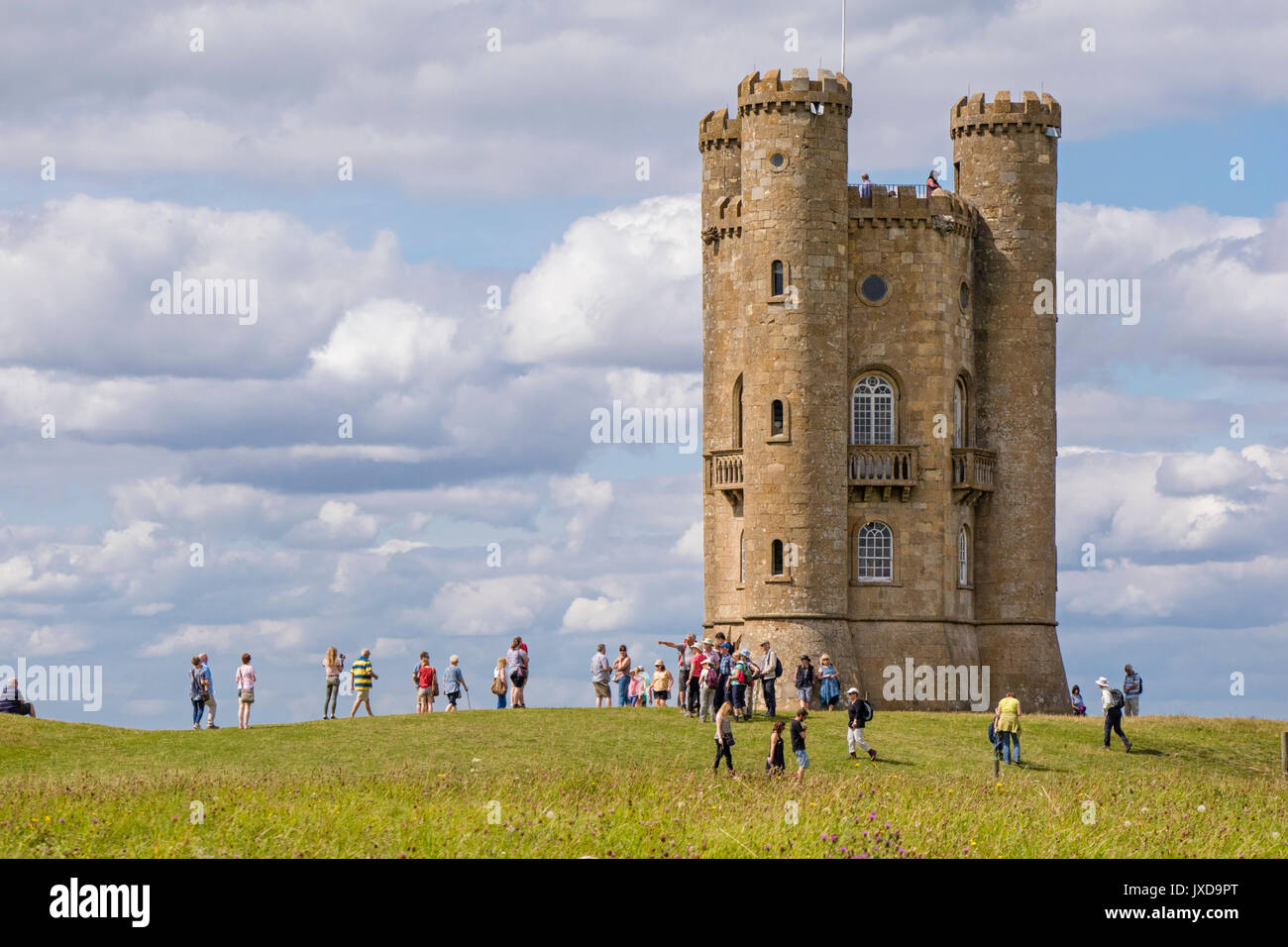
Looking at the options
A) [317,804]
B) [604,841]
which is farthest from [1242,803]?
[317,804]

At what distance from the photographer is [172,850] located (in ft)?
72.1

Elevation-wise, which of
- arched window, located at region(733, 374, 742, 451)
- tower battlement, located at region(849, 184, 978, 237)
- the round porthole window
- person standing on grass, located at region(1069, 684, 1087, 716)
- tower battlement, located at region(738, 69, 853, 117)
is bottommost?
person standing on grass, located at region(1069, 684, 1087, 716)

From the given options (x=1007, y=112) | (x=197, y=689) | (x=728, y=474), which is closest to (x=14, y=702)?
(x=197, y=689)

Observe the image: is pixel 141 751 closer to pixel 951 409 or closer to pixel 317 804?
pixel 317 804

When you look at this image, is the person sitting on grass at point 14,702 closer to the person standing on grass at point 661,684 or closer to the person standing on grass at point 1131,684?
the person standing on grass at point 661,684

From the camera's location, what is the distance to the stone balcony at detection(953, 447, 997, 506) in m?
58.6

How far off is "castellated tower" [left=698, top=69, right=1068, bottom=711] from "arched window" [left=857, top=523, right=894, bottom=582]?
0.18 feet

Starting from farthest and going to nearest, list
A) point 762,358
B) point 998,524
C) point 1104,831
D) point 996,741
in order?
point 998,524, point 762,358, point 996,741, point 1104,831

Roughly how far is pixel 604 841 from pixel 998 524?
39.0 metres

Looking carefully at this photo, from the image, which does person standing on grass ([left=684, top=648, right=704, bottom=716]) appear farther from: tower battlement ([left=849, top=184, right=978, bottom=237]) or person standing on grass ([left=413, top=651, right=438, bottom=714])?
tower battlement ([left=849, top=184, right=978, bottom=237])

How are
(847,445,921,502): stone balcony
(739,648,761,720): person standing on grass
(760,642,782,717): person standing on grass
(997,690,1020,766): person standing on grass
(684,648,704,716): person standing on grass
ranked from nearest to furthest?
(997,690,1020,766): person standing on grass
(684,648,704,716): person standing on grass
(739,648,761,720): person standing on grass
(760,642,782,717): person standing on grass
(847,445,921,502): stone balcony

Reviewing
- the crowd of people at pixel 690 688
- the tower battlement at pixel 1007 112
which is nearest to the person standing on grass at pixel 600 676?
Answer: the crowd of people at pixel 690 688

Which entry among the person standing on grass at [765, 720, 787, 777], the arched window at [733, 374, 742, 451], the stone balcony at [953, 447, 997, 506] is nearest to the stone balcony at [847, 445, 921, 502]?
the stone balcony at [953, 447, 997, 506]
